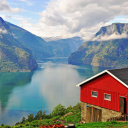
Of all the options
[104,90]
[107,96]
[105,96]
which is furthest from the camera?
[104,90]

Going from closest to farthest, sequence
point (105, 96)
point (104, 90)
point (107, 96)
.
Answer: point (107, 96) → point (105, 96) → point (104, 90)

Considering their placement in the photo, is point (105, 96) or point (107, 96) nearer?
point (107, 96)

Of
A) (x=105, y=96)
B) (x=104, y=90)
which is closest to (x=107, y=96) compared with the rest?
(x=105, y=96)

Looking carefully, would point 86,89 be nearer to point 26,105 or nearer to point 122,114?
point 122,114

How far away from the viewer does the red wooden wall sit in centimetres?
2690

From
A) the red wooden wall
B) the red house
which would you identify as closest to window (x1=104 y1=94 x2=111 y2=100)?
the red house

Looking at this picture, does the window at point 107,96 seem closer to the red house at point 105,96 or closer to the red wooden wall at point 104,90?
the red house at point 105,96

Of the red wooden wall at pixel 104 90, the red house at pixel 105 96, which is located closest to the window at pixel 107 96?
the red house at pixel 105 96

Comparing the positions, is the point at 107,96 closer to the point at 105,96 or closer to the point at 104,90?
the point at 105,96

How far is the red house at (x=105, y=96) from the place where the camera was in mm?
26625

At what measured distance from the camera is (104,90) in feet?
94.3

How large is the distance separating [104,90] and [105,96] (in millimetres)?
983

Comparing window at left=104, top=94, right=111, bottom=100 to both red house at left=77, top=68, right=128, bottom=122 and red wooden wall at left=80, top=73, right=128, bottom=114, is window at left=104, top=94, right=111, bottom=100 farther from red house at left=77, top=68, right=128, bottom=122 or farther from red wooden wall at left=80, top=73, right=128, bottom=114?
red wooden wall at left=80, top=73, right=128, bottom=114

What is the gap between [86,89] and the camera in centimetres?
3139
